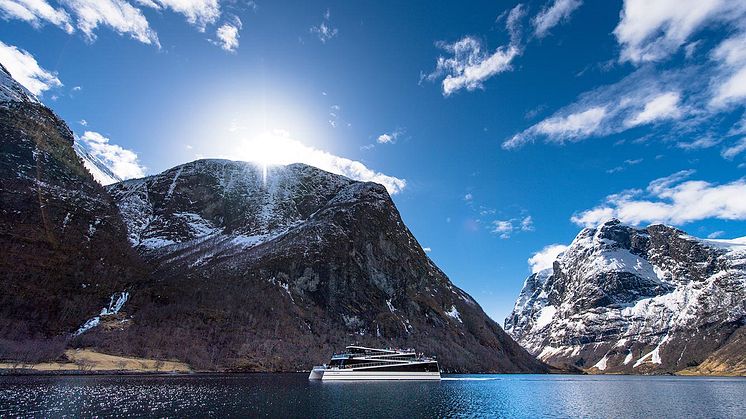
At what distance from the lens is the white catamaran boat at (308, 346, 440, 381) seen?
161375 mm

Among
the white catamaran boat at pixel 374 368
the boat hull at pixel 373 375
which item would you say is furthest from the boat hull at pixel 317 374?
the boat hull at pixel 373 375

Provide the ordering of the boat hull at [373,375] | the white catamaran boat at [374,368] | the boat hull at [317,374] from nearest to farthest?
1. the boat hull at [373,375]
2. the white catamaran boat at [374,368]
3. the boat hull at [317,374]

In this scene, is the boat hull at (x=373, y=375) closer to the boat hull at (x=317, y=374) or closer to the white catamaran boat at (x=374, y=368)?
the white catamaran boat at (x=374, y=368)

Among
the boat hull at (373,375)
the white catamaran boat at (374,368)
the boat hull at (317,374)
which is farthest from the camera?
the boat hull at (317,374)

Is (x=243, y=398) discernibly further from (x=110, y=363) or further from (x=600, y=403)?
(x=110, y=363)

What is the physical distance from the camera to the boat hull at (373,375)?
15762cm

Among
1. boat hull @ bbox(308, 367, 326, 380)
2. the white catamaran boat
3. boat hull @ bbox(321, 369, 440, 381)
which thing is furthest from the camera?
boat hull @ bbox(308, 367, 326, 380)

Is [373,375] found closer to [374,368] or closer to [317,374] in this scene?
[374,368]

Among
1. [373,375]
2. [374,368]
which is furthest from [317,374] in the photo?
[374,368]

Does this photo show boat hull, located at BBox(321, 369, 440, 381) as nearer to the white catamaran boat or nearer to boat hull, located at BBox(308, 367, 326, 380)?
the white catamaran boat

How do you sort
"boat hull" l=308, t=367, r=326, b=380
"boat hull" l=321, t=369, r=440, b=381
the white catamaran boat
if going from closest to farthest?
1. "boat hull" l=321, t=369, r=440, b=381
2. the white catamaran boat
3. "boat hull" l=308, t=367, r=326, b=380

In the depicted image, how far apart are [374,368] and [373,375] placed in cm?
310

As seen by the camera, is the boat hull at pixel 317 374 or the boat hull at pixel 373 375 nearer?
the boat hull at pixel 373 375

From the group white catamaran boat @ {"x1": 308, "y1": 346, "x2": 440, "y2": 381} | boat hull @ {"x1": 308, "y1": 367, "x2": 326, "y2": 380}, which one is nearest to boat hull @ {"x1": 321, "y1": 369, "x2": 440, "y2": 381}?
white catamaran boat @ {"x1": 308, "y1": 346, "x2": 440, "y2": 381}
